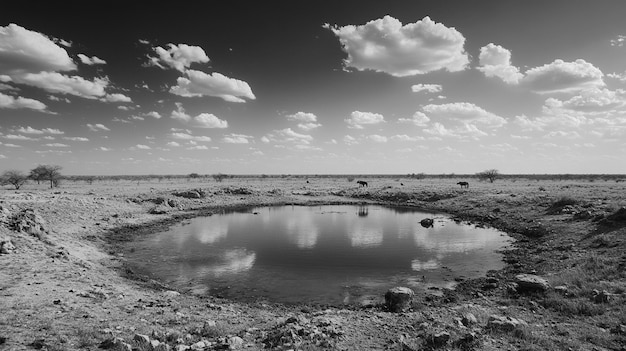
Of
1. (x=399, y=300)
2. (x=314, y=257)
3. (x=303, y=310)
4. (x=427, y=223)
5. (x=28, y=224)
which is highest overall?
(x=28, y=224)

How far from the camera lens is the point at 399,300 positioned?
1383 centimetres

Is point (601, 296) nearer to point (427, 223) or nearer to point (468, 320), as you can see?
point (468, 320)

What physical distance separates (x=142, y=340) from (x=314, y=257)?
15.1 metres

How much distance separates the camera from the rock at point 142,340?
29.7 feet

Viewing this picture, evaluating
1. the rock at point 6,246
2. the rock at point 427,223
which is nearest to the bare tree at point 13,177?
the rock at point 6,246

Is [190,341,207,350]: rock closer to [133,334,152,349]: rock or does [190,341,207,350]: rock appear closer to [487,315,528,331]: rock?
[133,334,152,349]: rock

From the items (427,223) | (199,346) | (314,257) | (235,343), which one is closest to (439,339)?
(235,343)

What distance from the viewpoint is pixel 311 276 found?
63.1ft

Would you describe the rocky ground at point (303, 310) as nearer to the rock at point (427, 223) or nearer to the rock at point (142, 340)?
the rock at point (142, 340)

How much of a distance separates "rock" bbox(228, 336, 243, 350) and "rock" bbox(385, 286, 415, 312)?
6654mm

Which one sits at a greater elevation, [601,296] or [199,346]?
[601,296]

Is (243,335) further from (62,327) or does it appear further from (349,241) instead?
(349,241)

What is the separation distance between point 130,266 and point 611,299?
24053mm

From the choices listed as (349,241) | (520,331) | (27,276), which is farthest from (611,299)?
(27,276)
